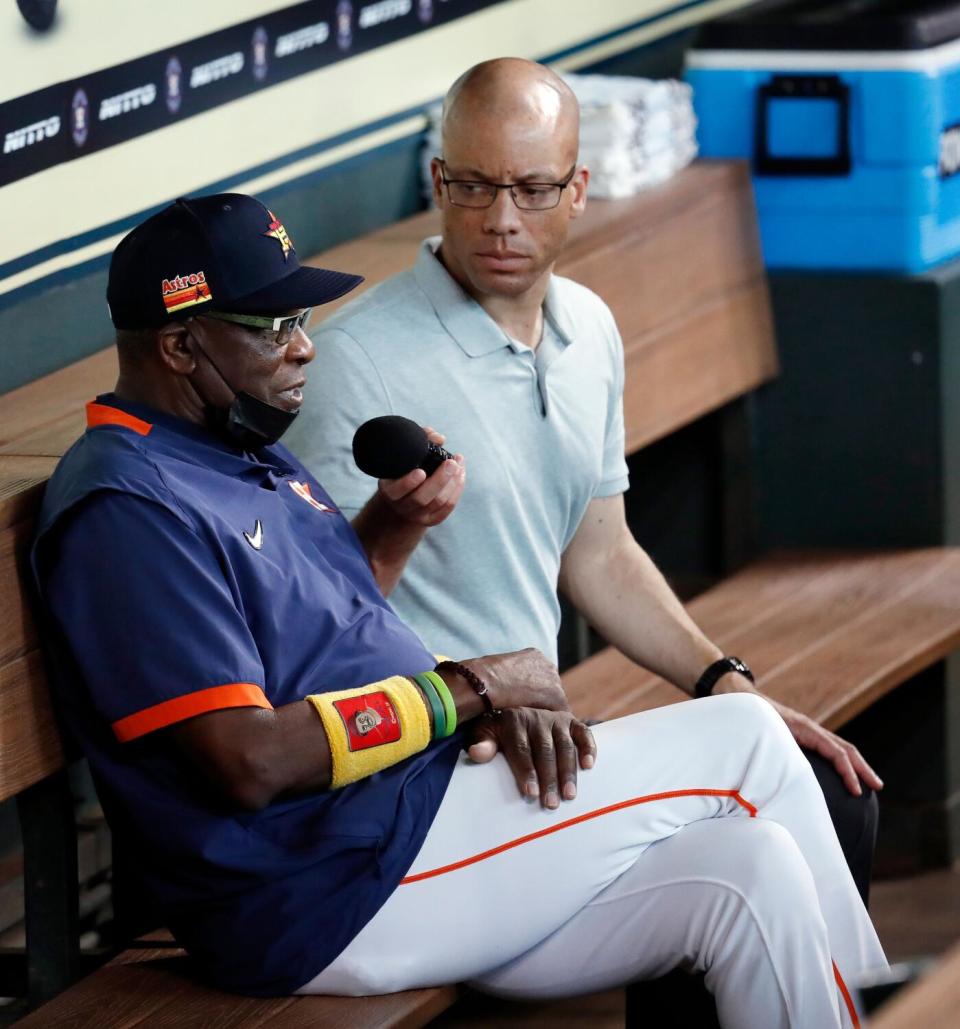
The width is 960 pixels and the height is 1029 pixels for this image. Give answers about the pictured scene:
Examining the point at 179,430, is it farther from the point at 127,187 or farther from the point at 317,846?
the point at 127,187

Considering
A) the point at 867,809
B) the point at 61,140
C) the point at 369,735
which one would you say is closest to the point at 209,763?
the point at 369,735

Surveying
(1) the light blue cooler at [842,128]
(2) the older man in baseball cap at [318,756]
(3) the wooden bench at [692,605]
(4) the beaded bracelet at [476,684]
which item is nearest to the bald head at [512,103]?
(2) the older man in baseball cap at [318,756]

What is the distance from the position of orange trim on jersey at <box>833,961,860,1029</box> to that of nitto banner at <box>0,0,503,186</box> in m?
1.75

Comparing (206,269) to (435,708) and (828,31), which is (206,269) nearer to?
(435,708)

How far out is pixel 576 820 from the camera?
2447 mm

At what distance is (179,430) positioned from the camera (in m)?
2.42

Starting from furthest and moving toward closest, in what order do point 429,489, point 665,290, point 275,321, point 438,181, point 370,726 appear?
point 665,290 < point 438,181 < point 429,489 < point 275,321 < point 370,726

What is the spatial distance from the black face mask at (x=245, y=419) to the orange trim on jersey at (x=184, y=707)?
0.37m

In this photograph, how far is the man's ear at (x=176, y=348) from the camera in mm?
2398

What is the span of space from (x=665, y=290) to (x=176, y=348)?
1971 millimetres

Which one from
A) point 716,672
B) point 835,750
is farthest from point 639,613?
point 835,750

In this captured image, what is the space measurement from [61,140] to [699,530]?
2.06 meters

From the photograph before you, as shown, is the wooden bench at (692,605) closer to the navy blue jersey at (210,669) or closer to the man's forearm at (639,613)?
the navy blue jersey at (210,669)

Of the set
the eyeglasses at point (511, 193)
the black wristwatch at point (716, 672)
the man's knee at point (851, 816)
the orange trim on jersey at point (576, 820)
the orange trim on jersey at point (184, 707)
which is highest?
the eyeglasses at point (511, 193)
